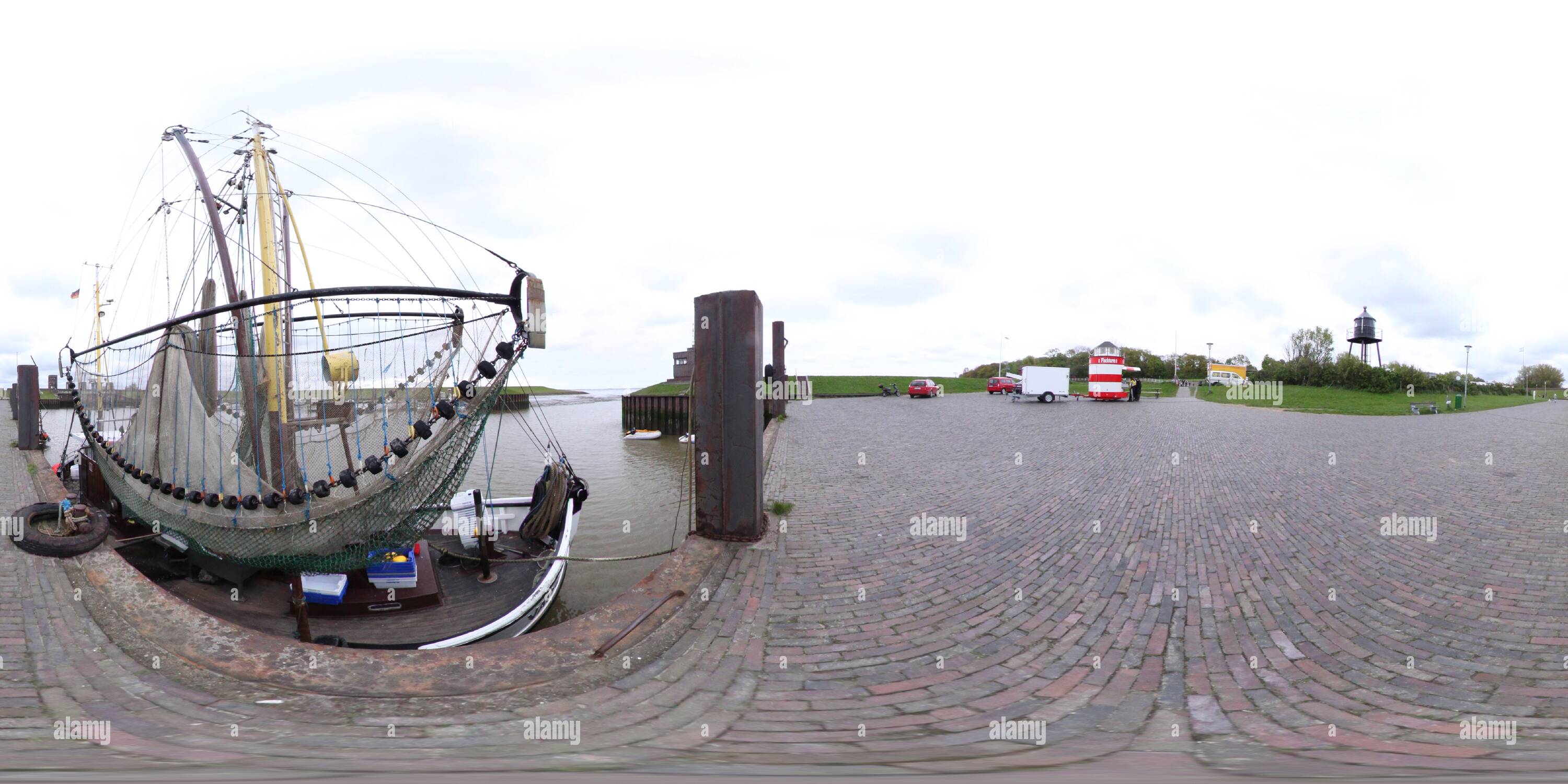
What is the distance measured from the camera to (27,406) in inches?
578

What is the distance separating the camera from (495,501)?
41.6 feet

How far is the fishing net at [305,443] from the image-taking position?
639 centimetres

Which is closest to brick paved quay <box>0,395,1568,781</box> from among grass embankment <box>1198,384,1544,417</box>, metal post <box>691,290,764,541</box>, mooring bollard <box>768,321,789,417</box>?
metal post <box>691,290,764,541</box>

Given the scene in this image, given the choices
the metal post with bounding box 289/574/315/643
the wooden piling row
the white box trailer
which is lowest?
the metal post with bounding box 289/574/315/643

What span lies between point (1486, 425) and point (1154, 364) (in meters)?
62.1

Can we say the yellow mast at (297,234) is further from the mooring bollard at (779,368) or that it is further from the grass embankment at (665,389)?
the grass embankment at (665,389)

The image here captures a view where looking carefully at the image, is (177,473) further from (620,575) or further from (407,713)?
(407,713)

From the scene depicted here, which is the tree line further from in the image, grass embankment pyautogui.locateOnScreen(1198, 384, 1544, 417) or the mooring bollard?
the mooring bollard

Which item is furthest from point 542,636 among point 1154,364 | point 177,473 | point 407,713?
point 1154,364

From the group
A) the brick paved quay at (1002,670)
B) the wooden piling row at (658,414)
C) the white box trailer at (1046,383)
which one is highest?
the white box trailer at (1046,383)

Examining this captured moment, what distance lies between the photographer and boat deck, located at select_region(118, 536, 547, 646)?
6441 millimetres

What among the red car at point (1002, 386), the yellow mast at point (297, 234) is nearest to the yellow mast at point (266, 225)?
the yellow mast at point (297, 234)

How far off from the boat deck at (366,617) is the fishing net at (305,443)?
49cm

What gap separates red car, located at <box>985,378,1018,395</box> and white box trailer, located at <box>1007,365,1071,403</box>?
737 cm
